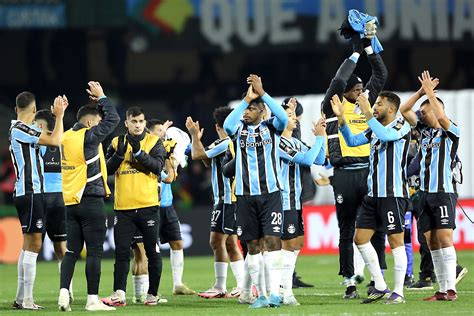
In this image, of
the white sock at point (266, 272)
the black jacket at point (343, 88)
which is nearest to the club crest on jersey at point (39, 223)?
the white sock at point (266, 272)

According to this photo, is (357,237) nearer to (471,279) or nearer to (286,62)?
(471,279)

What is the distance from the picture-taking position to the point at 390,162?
42.5 feet

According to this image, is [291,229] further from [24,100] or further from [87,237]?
[24,100]

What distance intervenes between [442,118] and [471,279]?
3925 mm

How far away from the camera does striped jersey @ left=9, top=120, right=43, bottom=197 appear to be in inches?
529

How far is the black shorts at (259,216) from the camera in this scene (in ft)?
41.0

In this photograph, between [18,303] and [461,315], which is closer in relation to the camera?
[461,315]

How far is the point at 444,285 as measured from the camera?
13.1 meters

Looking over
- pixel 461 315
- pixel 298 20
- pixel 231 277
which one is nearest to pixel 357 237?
pixel 461 315

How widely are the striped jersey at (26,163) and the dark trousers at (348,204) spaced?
335 centimetres

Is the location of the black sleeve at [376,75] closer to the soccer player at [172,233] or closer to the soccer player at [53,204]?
the soccer player at [172,233]

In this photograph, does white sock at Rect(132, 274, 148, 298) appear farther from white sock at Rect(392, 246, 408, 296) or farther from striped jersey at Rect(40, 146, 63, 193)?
white sock at Rect(392, 246, 408, 296)

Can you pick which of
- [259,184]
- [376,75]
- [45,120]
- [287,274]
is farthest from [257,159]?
[45,120]

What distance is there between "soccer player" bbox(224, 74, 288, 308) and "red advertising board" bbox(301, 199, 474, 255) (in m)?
9.08
